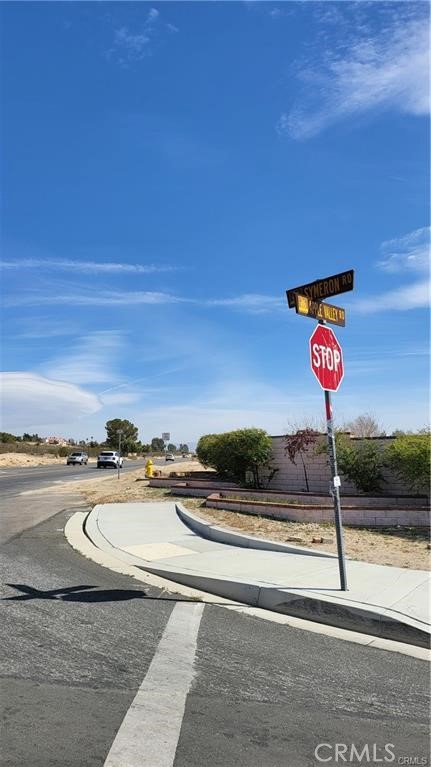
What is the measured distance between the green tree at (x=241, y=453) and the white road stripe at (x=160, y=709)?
12.9 m

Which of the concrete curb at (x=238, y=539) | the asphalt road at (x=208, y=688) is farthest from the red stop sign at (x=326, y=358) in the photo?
the concrete curb at (x=238, y=539)

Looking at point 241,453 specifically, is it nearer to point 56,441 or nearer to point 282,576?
point 282,576

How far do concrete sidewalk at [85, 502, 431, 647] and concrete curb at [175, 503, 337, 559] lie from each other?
15 mm

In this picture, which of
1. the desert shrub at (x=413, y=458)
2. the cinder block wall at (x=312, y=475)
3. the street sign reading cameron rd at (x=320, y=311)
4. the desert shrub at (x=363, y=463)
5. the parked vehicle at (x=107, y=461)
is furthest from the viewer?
the parked vehicle at (x=107, y=461)

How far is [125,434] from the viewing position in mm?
109188

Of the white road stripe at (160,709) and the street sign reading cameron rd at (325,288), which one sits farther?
the street sign reading cameron rd at (325,288)

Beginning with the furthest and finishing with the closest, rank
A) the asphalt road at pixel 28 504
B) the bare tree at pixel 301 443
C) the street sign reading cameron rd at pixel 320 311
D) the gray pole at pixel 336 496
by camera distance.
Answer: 1. the bare tree at pixel 301 443
2. the asphalt road at pixel 28 504
3. the street sign reading cameron rd at pixel 320 311
4. the gray pole at pixel 336 496

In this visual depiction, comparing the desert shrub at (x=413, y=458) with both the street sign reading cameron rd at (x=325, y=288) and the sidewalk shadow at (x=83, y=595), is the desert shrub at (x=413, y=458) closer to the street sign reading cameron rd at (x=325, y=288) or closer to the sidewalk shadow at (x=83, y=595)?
the street sign reading cameron rd at (x=325, y=288)

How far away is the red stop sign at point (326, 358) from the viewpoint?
22.1 ft

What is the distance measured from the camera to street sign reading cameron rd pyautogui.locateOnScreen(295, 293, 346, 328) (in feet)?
22.0

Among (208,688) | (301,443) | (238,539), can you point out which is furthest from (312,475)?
(208,688)

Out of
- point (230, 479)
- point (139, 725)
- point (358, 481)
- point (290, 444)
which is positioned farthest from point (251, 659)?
point (230, 479)

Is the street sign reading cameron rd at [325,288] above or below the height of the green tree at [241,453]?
above

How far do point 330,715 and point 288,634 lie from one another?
1717mm
